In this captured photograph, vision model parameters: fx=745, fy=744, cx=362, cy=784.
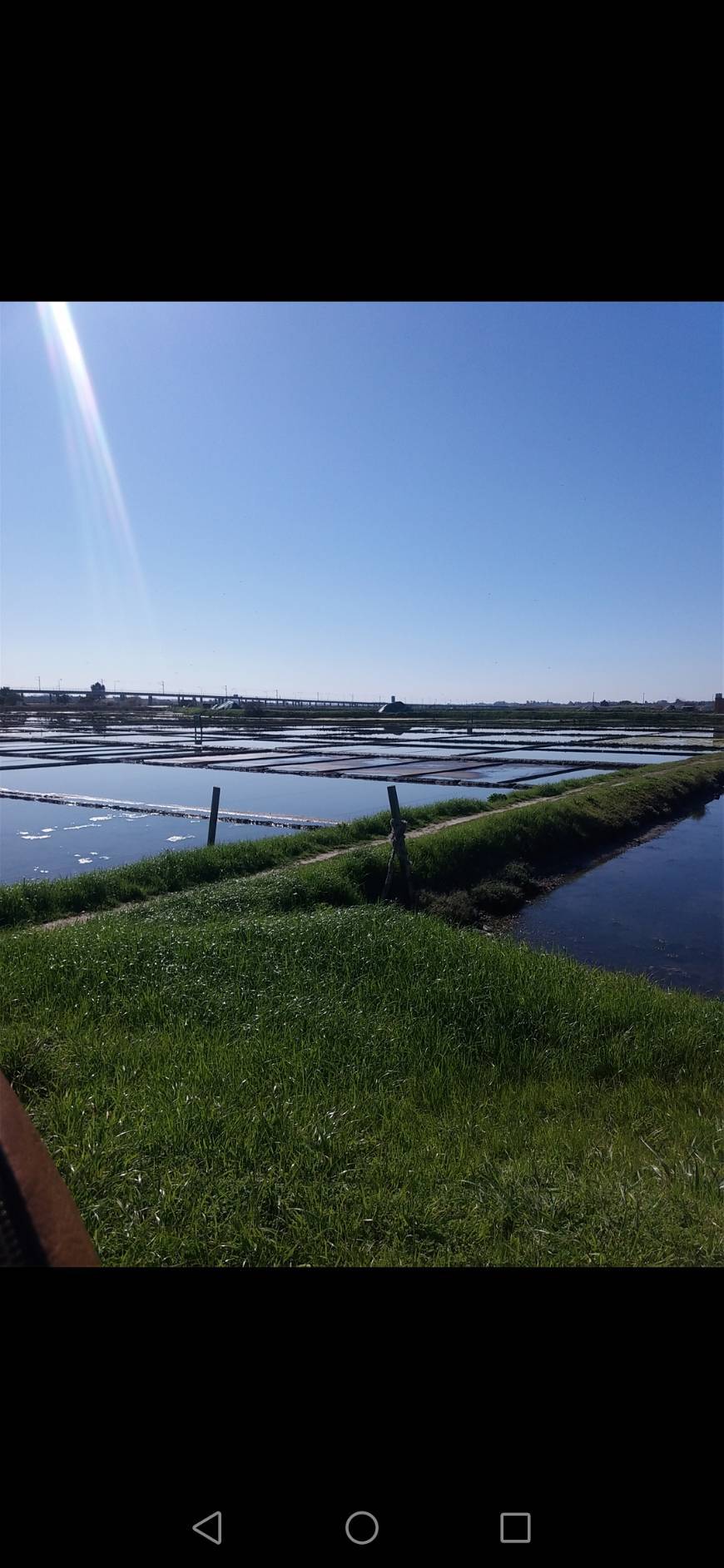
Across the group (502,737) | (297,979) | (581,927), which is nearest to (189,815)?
(581,927)

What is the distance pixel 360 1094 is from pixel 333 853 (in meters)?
4.24

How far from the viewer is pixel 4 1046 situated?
241 cm

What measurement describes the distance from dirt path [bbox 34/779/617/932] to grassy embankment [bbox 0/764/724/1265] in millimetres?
521

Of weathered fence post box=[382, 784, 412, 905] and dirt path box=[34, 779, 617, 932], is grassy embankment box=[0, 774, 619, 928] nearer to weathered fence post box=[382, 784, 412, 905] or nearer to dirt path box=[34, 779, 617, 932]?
dirt path box=[34, 779, 617, 932]

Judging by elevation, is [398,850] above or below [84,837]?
above

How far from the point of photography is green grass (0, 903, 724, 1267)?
5.33 feet

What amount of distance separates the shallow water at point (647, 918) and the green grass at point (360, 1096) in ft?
3.63

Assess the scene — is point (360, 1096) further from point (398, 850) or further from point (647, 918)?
point (647, 918)
